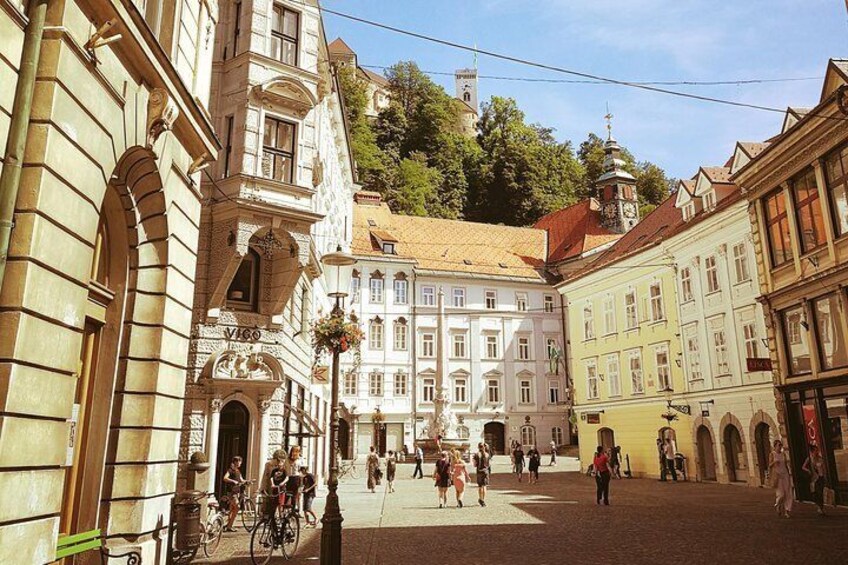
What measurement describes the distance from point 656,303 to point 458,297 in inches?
861

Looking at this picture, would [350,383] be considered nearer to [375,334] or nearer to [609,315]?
[375,334]

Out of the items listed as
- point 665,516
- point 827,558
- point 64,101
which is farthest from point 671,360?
point 64,101

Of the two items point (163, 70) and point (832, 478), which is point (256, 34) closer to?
point (163, 70)

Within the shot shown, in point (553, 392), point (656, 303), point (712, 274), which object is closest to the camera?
point (712, 274)

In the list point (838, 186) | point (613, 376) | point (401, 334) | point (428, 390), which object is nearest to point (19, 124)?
point (838, 186)

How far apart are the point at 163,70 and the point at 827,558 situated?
39.9ft

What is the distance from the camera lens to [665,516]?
15.4m

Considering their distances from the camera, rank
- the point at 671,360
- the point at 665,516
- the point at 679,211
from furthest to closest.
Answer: the point at 679,211 < the point at 671,360 < the point at 665,516

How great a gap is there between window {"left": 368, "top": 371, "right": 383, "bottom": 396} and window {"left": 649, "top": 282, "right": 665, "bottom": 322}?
74.4 feet

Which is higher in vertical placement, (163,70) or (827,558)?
(163,70)

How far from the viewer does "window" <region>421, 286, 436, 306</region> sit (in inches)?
1930

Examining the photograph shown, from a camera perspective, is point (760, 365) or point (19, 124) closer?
point (19, 124)

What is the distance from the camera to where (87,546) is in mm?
6727

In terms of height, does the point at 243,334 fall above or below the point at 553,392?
below
